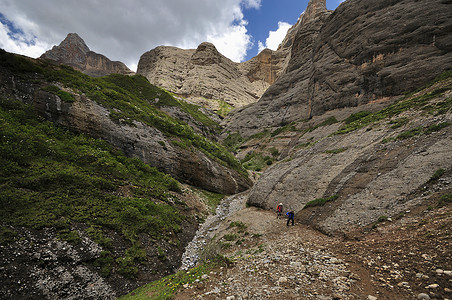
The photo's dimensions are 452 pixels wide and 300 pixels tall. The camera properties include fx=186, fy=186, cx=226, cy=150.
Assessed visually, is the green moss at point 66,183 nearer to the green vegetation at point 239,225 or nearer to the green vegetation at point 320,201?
the green vegetation at point 239,225

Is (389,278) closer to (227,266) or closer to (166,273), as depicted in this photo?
(227,266)

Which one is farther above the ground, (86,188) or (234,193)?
(86,188)

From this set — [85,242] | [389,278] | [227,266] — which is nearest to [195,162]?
[85,242]

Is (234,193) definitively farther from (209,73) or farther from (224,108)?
(209,73)

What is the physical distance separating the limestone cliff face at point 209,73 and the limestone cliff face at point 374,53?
74.0 metres

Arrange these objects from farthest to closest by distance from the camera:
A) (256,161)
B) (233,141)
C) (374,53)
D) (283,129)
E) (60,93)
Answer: (233,141) → (283,129) → (256,161) → (374,53) → (60,93)

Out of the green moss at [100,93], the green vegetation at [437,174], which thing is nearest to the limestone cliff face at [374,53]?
the green vegetation at [437,174]

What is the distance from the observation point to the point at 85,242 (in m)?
11.4

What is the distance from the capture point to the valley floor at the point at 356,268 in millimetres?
5824

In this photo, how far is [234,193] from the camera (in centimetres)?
3281

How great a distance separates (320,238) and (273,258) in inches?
167

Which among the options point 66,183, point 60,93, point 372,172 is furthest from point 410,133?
point 60,93

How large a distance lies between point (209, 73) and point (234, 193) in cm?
12383

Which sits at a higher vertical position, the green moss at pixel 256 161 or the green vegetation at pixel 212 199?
the green moss at pixel 256 161
